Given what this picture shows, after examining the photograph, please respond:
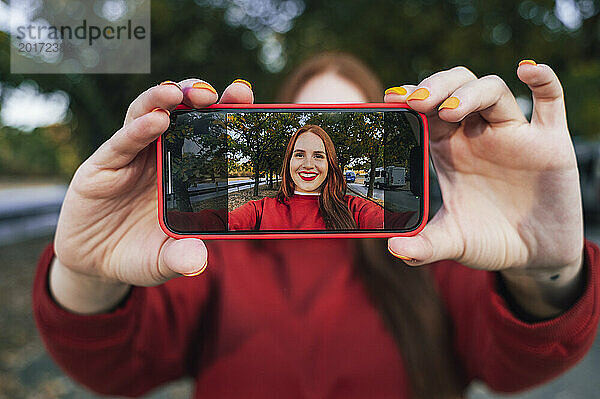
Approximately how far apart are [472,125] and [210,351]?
615mm

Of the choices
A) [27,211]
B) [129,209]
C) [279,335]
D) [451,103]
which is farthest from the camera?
[27,211]

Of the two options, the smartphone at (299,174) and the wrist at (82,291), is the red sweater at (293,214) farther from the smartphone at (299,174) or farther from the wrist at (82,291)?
the wrist at (82,291)

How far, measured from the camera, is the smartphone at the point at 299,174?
0.57 meters

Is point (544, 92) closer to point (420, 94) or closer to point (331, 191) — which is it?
point (420, 94)

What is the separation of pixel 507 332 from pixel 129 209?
61 centimetres

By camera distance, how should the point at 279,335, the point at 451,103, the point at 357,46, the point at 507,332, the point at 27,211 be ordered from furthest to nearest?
the point at 27,211 < the point at 357,46 < the point at 279,335 < the point at 507,332 < the point at 451,103

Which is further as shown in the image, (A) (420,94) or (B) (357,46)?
(B) (357,46)

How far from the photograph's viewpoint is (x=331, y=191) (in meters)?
0.59

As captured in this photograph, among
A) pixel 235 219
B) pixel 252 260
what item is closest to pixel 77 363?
pixel 252 260

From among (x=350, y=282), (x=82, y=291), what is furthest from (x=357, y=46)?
(x=82, y=291)

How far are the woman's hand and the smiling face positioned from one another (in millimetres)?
111

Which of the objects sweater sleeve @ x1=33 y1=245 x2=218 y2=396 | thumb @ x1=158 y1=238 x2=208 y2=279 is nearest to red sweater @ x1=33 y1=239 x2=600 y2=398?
sweater sleeve @ x1=33 y1=245 x2=218 y2=396

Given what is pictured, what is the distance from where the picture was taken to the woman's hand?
1.77ft

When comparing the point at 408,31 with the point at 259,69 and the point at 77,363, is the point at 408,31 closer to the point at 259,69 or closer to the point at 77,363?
the point at 259,69
